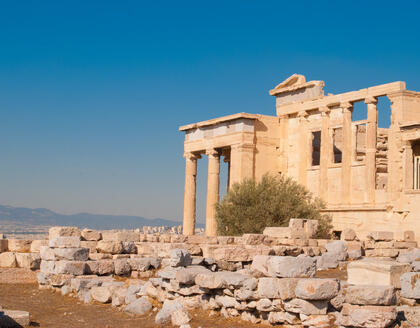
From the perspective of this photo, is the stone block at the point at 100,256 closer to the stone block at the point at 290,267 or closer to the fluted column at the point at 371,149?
the stone block at the point at 290,267

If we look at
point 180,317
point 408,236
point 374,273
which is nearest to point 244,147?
point 408,236

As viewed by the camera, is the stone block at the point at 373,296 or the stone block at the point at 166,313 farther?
the stone block at the point at 166,313

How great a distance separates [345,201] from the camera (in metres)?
29.6

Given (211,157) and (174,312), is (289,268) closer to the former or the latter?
(174,312)

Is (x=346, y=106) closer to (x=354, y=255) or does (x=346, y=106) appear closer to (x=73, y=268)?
(x=354, y=255)

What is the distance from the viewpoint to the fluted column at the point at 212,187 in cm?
3384

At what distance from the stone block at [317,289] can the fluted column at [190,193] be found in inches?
1044

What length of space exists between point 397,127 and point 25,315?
822 inches

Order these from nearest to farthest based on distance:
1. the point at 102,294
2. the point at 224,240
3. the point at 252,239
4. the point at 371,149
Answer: the point at 102,294, the point at 252,239, the point at 224,240, the point at 371,149

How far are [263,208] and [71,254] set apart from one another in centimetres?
1336

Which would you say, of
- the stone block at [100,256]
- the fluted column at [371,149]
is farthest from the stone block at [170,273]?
the fluted column at [371,149]

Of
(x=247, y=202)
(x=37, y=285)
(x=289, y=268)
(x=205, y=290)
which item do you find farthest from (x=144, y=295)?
(x=247, y=202)

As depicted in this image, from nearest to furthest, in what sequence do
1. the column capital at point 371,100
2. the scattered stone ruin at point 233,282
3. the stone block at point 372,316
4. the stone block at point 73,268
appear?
the stone block at point 372,316 → the scattered stone ruin at point 233,282 → the stone block at point 73,268 → the column capital at point 371,100

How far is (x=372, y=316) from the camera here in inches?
307
